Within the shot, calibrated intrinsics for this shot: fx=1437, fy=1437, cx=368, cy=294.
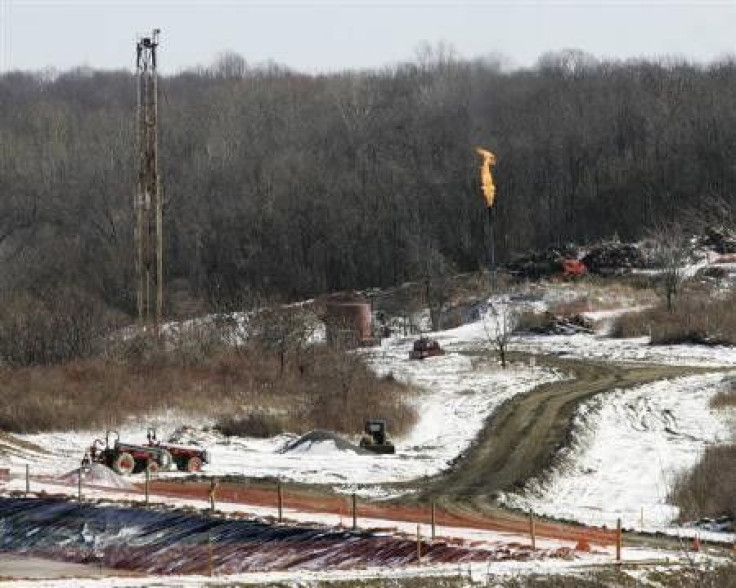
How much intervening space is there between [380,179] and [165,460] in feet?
335

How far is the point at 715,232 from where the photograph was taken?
100 metres

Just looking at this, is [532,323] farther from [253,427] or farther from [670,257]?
[253,427]

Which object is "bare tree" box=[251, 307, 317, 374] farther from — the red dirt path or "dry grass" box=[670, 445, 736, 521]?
"dry grass" box=[670, 445, 736, 521]

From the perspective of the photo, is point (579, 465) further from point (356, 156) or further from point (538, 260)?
point (356, 156)

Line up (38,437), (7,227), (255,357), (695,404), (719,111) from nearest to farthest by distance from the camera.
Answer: (38,437)
(695,404)
(255,357)
(719,111)
(7,227)

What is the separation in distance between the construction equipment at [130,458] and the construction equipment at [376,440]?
21.8 ft

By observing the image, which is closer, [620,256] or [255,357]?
[255,357]

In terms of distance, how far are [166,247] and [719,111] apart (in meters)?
52.6

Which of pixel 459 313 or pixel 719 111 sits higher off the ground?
pixel 719 111

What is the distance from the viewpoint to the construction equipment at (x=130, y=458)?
37.4m

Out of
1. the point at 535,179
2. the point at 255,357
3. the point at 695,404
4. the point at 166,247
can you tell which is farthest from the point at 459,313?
the point at 166,247

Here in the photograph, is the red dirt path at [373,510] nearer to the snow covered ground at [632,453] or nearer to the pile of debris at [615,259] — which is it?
the snow covered ground at [632,453]

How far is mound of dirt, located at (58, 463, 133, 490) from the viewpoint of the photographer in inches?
1369

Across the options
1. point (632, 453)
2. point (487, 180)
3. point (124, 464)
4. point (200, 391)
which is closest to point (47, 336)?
point (200, 391)
